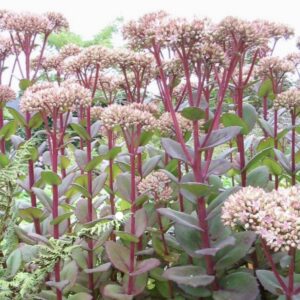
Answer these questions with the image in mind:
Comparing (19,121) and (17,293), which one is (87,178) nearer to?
(19,121)

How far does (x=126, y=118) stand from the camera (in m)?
1.20

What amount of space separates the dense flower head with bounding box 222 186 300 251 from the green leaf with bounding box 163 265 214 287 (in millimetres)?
198

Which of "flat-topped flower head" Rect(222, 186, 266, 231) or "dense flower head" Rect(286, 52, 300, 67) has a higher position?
"dense flower head" Rect(286, 52, 300, 67)

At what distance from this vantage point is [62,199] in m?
1.49

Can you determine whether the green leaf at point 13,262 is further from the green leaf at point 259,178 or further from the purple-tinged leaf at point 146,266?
the green leaf at point 259,178

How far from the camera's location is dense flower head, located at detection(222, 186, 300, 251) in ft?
2.90

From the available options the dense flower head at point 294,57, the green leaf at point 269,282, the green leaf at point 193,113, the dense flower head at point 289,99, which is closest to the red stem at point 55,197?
the green leaf at point 193,113

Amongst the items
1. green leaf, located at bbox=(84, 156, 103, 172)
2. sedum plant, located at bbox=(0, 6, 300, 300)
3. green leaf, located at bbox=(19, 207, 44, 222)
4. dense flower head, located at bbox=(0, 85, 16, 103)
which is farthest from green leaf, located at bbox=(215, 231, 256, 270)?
dense flower head, located at bbox=(0, 85, 16, 103)

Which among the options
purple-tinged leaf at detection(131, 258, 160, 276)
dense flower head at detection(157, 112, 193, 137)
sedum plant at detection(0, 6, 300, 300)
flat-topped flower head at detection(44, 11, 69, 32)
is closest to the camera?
sedum plant at detection(0, 6, 300, 300)

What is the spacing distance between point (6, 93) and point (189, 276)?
0.71m

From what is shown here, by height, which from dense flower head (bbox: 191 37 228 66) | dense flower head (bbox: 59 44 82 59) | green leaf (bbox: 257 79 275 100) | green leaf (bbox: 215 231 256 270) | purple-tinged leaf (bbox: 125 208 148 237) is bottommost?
green leaf (bbox: 215 231 256 270)

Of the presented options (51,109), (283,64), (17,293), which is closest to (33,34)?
(51,109)

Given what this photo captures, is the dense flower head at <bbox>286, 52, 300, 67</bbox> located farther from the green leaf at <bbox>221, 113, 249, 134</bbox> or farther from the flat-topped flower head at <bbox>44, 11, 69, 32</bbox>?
the flat-topped flower head at <bbox>44, 11, 69, 32</bbox>

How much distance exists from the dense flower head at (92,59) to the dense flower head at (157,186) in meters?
0.32
